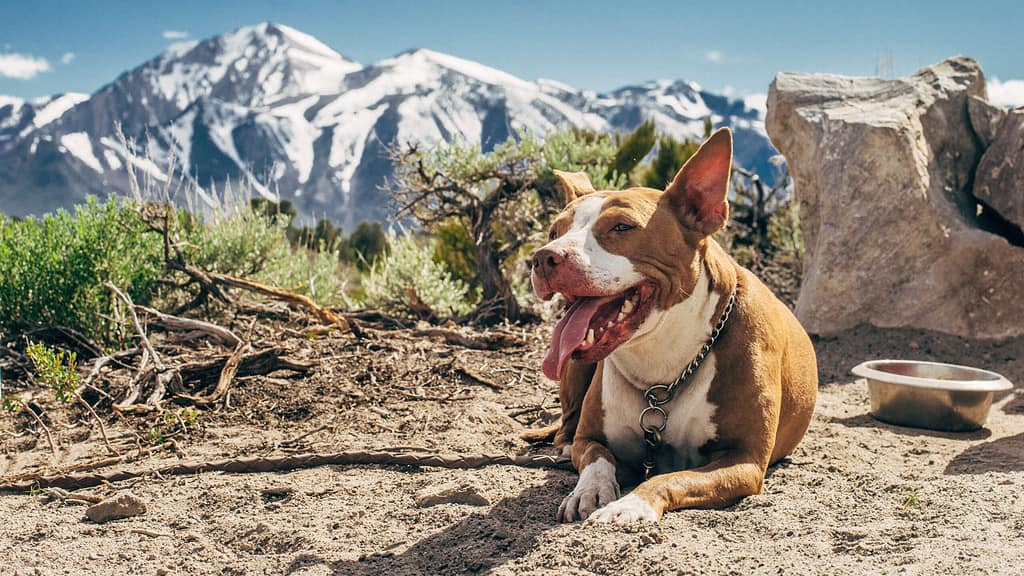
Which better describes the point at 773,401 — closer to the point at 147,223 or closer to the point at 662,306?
the point at 662,306

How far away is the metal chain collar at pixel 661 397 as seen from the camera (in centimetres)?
305

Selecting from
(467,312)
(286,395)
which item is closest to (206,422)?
(286,395)

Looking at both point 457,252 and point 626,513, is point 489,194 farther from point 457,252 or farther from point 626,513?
point 626,513

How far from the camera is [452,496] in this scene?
10.2 ft

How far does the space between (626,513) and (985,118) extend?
6359 millimetres

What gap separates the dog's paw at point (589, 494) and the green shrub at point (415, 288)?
467cm

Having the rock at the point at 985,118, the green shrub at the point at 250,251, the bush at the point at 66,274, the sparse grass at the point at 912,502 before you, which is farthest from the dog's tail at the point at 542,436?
the rock at the point at 985,118

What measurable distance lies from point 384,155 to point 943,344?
5.14 meters

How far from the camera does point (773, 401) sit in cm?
314

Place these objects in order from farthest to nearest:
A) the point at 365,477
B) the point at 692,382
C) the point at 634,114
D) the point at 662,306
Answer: the point at 634,114 < the point at 365,477 < the point at 692,382 < the point at 662,306

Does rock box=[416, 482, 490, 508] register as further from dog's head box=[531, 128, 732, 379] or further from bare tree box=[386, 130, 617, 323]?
bare tree box=[386, 130, 617, 323]

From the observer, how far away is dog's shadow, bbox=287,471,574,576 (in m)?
2.49

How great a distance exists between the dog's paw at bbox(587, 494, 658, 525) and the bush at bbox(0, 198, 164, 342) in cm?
409

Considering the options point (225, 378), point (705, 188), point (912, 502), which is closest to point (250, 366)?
point (225, 378)
